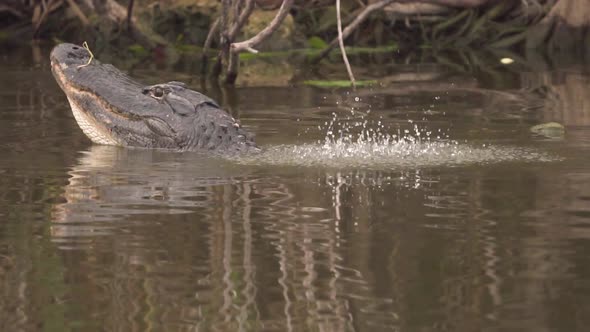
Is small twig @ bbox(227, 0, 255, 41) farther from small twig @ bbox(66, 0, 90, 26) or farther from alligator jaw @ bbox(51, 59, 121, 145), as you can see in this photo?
small twig @ bbox(66, 0, 90, 26)

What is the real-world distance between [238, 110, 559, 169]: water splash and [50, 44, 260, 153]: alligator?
0.33 meters

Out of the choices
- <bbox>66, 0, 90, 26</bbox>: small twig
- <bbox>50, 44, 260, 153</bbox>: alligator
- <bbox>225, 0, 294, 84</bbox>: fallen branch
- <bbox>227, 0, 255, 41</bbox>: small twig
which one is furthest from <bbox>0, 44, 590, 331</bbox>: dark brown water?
<bbox>66, 0, 90, 26</bbox>: small twig

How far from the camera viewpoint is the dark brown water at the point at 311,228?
13.9 feet

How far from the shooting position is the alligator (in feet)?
28.6

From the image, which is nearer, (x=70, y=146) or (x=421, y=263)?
(x=421, y=263)

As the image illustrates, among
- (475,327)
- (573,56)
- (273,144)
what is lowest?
(475,327)

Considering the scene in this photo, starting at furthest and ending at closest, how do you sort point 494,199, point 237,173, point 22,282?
point 237,173, point 494,199, point 22,282

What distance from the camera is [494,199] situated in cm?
661

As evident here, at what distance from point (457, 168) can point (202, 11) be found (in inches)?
498

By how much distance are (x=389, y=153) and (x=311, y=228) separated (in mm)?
2605

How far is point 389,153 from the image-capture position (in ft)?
27.4

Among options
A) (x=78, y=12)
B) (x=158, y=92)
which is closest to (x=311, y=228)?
(x=158, y=92)

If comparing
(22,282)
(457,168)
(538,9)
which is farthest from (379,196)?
(538,9)

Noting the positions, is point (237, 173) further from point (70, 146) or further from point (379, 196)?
point (70, 146)
